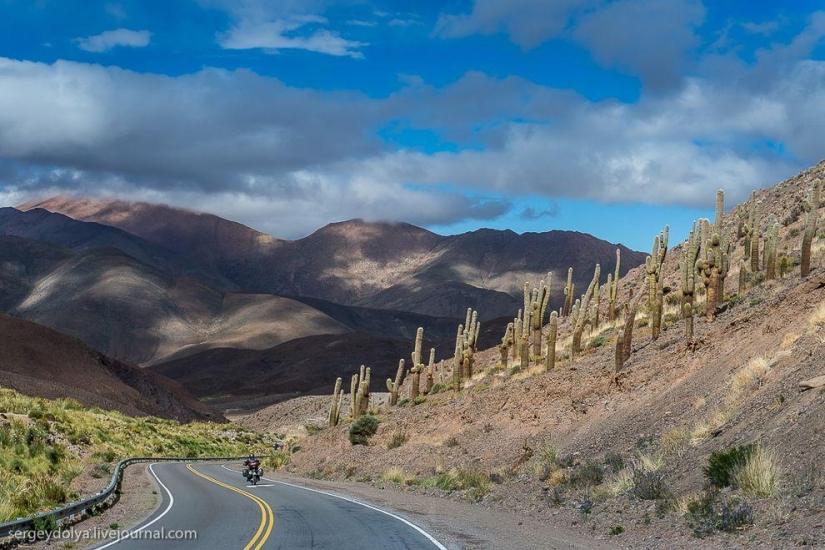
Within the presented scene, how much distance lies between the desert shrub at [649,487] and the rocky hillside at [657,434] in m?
0.03

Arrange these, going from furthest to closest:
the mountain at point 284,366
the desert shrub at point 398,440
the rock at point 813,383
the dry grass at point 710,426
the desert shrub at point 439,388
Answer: the mountain at point 284,366
the desert shrub at point 439,388
the desert shrub at point 398,440
the dry grass at point 710,426
the rock at point 813,383

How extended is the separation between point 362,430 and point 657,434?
1991 centimetres

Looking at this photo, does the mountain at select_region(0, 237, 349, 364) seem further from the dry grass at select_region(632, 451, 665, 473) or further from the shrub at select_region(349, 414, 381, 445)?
the dry grass at select_region(632, 451, 665, 473)

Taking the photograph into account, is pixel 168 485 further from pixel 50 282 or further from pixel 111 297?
pixel 50 282

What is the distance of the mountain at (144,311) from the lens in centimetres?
16288

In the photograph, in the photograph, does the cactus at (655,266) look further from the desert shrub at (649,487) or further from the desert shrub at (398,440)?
the desert shrub at (649,487)

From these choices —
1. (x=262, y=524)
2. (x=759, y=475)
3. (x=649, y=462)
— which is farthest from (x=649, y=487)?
(x=262, y=524)

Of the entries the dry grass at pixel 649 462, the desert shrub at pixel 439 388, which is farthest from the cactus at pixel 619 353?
the desert shrub at pixel 439 388

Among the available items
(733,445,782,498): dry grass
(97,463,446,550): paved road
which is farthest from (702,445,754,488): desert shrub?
(97,463,446,550): paved road

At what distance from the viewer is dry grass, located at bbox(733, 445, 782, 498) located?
13.6m

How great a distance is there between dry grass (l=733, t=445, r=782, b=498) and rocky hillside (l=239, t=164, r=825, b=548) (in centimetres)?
3

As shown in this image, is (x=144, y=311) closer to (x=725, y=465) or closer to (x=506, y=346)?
(x=506, y=346)

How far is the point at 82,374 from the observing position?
83.9 meters

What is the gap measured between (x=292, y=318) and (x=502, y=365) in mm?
137027
